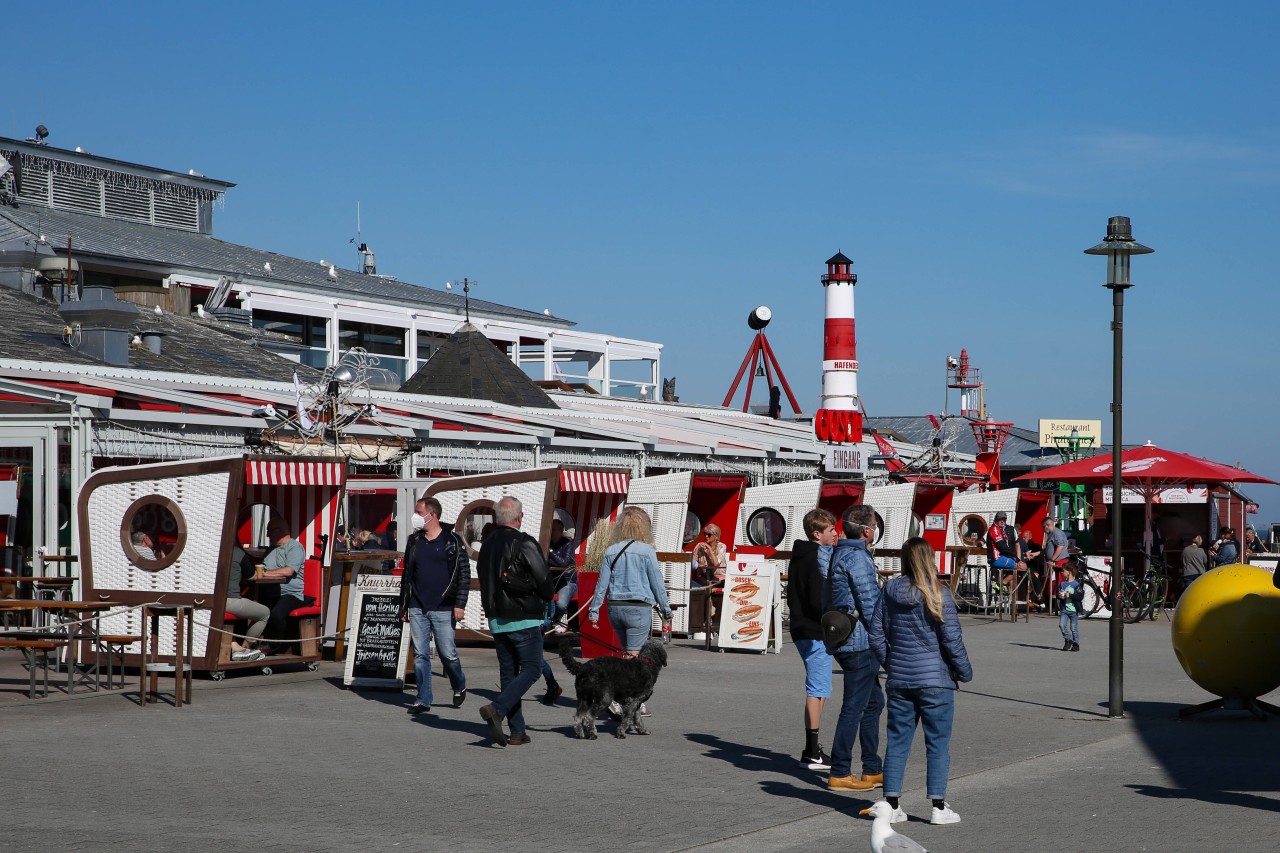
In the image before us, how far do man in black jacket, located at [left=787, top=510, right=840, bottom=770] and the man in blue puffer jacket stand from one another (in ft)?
1.34

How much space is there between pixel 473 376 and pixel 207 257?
10.5m

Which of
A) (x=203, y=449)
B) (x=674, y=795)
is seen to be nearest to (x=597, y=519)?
(x=203, y=449)

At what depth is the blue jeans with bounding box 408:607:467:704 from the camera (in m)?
11.9

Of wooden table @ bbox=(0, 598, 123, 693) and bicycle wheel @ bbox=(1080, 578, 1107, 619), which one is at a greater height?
wooden table @ bbox=(0, 598, 123, 693)

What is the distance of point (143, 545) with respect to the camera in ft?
45.4

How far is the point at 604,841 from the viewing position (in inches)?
287

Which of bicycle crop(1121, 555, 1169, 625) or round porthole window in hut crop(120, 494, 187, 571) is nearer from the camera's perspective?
round porthole window in hut crop(120, 494, 187, 571)

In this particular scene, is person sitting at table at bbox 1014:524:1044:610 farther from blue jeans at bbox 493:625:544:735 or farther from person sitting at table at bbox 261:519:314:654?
blue jeans at bbox 493:625:544:735

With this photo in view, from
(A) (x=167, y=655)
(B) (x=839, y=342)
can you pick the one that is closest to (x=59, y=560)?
(A) (x=167, y=655)

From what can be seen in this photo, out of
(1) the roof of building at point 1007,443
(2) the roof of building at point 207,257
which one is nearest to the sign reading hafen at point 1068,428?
(1) the roof of building at point 1007,443

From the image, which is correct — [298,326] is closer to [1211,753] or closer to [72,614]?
[72,614]

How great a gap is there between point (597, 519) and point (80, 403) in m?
7.10

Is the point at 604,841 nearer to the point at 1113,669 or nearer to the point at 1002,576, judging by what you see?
the point at 1113,669

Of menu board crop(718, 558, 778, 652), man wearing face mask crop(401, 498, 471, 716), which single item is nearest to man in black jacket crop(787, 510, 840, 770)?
man wearing face mask crop(401, 498, 471, 716)
